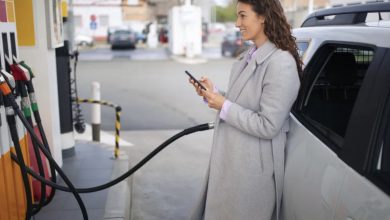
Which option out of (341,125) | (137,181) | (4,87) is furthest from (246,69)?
(137,181)

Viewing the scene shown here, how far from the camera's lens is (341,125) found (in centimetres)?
238

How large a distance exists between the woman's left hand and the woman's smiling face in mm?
344

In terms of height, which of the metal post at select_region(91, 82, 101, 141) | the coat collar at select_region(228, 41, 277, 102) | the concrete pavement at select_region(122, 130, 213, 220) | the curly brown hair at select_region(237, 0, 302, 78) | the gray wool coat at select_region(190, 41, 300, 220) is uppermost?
the curly brown hair at select_region(237, 0, 302, 78)

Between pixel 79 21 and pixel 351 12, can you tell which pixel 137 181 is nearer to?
pixel 351 12

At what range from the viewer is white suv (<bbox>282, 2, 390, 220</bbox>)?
1594 millimetres

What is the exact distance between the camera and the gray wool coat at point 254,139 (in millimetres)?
2203

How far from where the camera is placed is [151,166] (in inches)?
238

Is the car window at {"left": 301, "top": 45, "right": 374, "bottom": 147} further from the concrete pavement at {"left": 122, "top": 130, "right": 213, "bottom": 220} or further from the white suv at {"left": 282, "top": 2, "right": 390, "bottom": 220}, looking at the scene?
the concrete pavement at {"left": 122, "top": 130, "right": 213, "bottom": 220}

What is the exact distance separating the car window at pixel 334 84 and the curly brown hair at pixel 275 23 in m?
0.32

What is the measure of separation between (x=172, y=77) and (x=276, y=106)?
14.2 m

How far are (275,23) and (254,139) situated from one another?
604 millimetres

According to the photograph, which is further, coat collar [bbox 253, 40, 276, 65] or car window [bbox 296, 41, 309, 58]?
car window [bbox 296, 41, 309, 58]

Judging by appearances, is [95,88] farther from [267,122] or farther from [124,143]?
[267,122]

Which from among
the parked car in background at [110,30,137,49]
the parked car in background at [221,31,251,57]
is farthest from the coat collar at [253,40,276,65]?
the parked car in background at [110,30,137,49]
